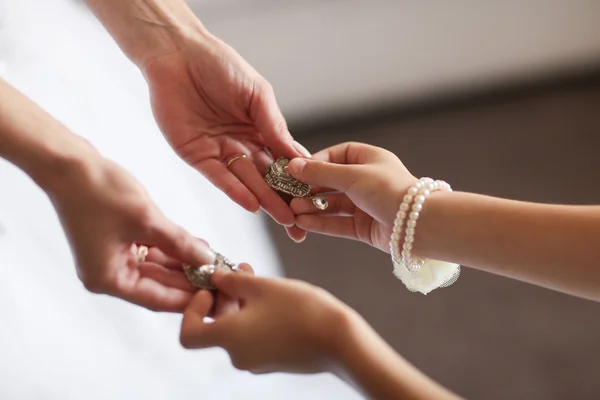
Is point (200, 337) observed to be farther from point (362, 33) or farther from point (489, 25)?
point (489, 25)

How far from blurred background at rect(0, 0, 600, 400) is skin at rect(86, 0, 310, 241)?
115mm

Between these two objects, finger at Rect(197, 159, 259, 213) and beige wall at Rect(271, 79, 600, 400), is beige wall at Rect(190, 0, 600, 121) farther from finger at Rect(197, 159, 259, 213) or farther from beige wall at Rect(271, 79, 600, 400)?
finger at Rect(197, 159, 259, 213)

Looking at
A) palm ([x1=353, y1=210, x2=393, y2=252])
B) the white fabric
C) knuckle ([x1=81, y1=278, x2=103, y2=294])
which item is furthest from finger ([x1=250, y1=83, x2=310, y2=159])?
knuckle ([x1=81, y1=278, x2=103, y2=294])

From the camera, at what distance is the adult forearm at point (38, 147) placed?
66 cm

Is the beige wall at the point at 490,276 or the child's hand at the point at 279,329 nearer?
the child's hand at the point at 279,329

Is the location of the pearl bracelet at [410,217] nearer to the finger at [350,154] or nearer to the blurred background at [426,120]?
the finger at [350,154]

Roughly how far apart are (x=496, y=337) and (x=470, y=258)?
0.78 meters

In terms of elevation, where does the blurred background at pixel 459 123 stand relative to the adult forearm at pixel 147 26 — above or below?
below

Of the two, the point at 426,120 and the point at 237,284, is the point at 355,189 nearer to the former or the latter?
the point at 237,284

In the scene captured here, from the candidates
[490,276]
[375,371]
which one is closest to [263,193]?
[375,371]

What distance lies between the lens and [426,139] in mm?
1807

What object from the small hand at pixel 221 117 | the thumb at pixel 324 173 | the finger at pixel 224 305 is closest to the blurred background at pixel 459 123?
the small hand at pixel 221 117

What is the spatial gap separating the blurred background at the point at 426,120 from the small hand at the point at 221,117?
0.12 meters

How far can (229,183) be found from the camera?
895 millimetres
